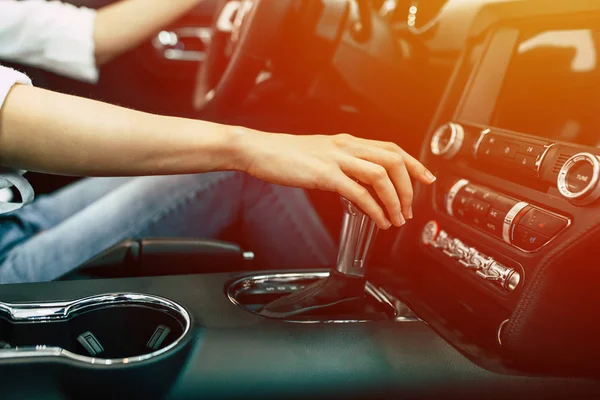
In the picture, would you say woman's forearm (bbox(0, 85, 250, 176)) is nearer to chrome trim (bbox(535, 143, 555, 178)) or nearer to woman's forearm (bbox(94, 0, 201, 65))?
chrome trim (bbox(535, 143, 555, 178))

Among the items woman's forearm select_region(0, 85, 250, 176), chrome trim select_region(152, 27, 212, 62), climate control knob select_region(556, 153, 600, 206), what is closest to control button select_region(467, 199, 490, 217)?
climate control knob select_region(556, 153, 600, 206)

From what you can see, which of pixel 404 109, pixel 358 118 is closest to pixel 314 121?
pixel 358 118

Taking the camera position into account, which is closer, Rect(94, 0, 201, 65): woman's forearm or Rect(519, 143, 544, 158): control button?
Rect(519, 143, 544, 158): control button

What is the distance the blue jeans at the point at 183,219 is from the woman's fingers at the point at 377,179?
0.42 m

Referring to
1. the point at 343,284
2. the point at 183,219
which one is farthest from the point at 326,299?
the point at 183,219

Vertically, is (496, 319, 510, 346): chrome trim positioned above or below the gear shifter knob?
below

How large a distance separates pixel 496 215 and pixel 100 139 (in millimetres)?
453

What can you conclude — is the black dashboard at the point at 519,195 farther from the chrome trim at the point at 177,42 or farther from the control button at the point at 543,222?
the chrome trim at the point at 177,42

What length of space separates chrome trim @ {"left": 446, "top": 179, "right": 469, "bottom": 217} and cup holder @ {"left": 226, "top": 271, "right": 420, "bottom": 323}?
0.15 m

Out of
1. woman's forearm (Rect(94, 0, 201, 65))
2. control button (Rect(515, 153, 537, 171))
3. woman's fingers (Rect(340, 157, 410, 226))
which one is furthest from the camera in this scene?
woman's forearm (Rect(94, 0, 201, 65))

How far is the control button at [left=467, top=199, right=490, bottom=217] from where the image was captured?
0.69 m

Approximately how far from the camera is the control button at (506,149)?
68 centimetres

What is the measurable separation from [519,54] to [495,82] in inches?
1.9

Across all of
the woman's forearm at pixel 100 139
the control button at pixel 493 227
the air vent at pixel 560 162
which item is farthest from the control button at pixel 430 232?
the woman's forearm at pixel 100 139
